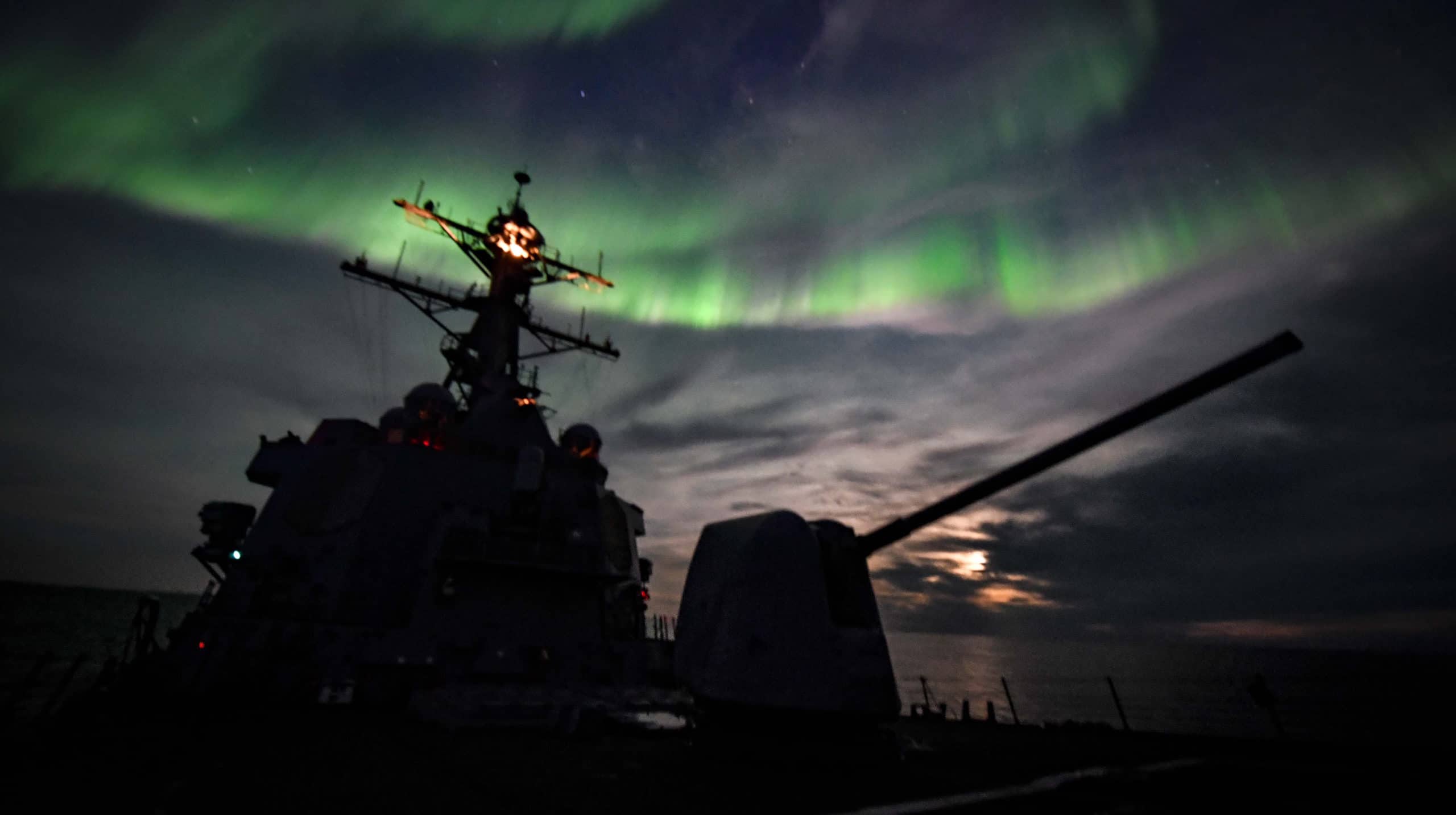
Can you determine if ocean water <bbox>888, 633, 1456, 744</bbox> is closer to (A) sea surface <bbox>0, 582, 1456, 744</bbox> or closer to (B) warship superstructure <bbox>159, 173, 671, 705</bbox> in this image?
(A) sea surface <bbox>0, 582, 1456, 744</bbox>

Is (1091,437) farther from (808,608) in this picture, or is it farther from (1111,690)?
(1111,690)

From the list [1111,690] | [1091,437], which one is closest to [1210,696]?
[1111,690]

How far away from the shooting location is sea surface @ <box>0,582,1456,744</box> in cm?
3503

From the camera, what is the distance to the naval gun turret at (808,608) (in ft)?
21.2

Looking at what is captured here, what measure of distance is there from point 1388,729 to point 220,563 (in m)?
67.1

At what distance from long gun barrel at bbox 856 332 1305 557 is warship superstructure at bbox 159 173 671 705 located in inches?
269

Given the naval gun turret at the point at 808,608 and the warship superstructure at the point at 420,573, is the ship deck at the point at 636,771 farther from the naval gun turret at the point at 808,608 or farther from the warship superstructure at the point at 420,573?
the warship superstructure at the point at 420,573

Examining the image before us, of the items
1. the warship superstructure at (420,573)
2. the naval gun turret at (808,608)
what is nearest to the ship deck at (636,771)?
the naval gun turret at (808,608)

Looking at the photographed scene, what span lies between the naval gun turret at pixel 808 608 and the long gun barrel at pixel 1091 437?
1cm

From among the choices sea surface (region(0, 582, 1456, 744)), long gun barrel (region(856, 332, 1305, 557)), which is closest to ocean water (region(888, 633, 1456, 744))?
sea surface (region(0, 582, 1456, 744))

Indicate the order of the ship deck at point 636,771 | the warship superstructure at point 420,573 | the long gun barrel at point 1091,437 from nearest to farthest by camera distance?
the ship deck at point 636,771
the long gun barrel at point 1091,437
the warship superstructure at point 420,573

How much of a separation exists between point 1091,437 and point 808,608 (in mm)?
3956

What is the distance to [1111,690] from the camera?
54.1ft

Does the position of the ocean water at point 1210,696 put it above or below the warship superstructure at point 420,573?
below
